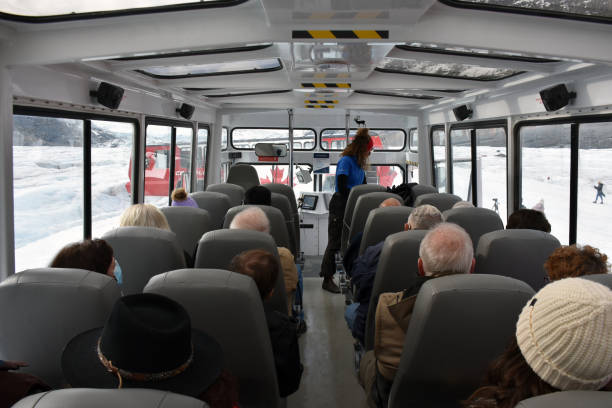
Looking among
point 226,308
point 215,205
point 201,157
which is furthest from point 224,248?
point 201,157

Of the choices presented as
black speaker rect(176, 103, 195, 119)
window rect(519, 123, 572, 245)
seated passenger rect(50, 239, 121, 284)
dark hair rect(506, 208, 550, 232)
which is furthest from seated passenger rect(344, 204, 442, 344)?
black speaker rect(176, 103, 195, 119)

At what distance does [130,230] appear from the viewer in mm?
2912

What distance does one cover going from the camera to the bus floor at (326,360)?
3459mm

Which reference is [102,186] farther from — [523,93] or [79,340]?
[523,93]

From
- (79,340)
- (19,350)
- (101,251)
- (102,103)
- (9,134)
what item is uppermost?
(102,103)

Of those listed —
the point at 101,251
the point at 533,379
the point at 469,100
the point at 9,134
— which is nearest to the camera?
the point at 533,379

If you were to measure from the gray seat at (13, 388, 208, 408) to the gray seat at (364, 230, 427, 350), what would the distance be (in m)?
1.95

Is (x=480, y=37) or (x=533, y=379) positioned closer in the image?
(x=533, y=379)

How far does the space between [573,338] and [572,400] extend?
15 cm

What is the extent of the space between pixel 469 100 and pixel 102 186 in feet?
15.1

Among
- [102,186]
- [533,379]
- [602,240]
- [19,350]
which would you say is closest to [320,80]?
[102,186]

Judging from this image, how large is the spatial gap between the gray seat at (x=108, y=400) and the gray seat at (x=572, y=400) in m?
0.66

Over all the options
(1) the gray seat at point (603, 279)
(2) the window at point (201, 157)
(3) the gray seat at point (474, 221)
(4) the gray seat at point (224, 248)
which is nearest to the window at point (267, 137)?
(2) the window at point (201, 157)

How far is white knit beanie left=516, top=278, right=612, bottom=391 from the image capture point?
110cm
